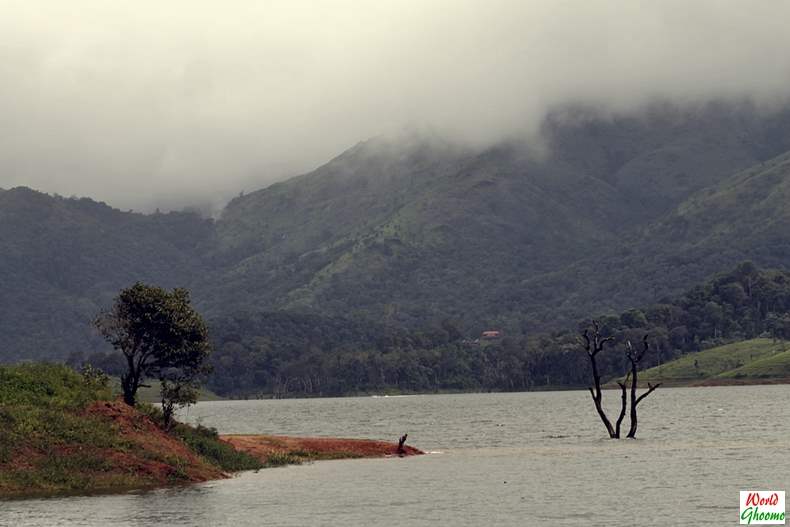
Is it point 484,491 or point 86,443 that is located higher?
point 86,443

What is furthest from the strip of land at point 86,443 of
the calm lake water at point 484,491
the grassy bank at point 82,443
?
the calm lake water at point 484,491

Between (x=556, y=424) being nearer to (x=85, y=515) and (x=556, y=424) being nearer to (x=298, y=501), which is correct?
(x=298, y=501)

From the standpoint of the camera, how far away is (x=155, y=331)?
105875mm

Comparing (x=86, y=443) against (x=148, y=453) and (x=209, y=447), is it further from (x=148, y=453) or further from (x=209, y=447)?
(x=209, y=447)

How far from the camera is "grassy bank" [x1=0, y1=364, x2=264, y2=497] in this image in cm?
8594

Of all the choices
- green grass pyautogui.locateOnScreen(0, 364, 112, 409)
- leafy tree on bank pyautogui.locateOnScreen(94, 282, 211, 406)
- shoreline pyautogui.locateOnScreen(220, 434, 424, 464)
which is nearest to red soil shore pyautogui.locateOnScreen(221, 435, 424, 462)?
shoreline pyautogui.locateOnScreen(220, 434, 424, 464)

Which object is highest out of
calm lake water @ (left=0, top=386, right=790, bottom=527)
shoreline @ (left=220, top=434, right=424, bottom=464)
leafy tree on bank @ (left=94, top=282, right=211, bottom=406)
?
leafy tree on bank @ (left=94, top=282, right=211, bottom=406)

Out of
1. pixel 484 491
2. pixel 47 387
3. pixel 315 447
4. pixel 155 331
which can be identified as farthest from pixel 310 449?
pixel 484 491

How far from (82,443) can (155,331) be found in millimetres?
17916

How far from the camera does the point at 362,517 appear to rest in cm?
7156

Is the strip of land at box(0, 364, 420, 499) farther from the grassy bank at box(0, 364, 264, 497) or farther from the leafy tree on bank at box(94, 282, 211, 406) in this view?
the leafy tree on bank at box(94, 282, 211, 406)

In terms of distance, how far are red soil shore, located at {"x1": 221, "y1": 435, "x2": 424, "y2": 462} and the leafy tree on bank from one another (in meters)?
11.2

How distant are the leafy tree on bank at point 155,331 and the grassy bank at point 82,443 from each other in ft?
15.2

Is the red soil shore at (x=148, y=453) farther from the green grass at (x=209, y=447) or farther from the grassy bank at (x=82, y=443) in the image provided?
the green grass at (x=209, y=447)
